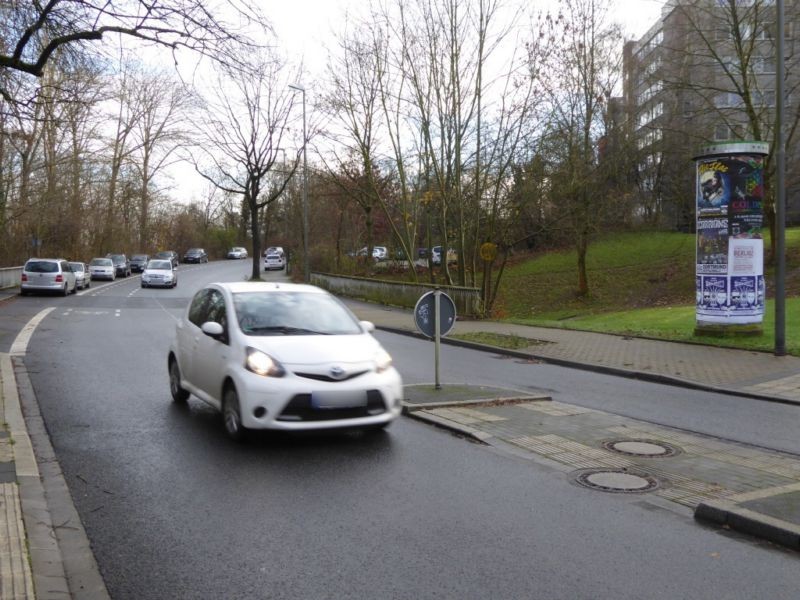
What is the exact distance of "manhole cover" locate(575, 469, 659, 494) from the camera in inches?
229

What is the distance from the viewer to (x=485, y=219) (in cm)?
2517

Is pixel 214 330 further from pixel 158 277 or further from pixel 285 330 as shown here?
pixel 158 277

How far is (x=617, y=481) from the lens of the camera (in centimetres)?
603

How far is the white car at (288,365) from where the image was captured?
269 inches

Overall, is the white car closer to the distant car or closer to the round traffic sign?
the round traffic sign

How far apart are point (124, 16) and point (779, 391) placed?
10.2 m

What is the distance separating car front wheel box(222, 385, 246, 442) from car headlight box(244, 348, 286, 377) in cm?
32

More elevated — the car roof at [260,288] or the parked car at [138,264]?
the parked car at [138,264]

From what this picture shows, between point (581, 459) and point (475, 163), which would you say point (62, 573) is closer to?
point (581, 459)

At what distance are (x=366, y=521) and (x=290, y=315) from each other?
3.37m

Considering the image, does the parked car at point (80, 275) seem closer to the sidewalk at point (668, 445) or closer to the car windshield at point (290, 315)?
the sidewalk at point (668, 445)

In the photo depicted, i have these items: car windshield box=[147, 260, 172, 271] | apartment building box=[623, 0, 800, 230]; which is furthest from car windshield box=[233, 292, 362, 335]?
car windshield box=[147, 260, 172, 271]

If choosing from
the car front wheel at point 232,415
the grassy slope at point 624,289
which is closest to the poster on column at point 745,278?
the grassy slope at point 624,289

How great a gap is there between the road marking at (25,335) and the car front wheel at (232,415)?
338 inches
